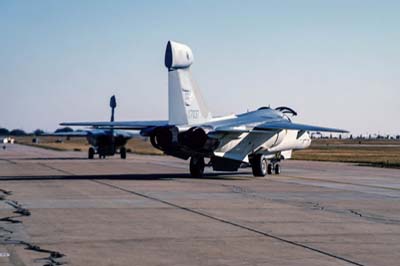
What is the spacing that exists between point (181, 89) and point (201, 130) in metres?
1.82

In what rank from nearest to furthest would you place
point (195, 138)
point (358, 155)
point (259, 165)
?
point (195, 138) < point (259, 165) < point (358, 155)

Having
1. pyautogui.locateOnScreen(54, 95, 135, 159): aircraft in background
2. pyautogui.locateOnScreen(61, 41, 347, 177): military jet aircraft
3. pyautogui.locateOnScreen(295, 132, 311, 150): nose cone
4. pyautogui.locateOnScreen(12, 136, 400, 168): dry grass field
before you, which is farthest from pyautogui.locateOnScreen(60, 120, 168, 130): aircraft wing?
pyautogui.locateOnScreen(54, 95, 135, 159): aircraft in background

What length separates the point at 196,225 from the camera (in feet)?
46.4

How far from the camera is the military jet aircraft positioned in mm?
28516

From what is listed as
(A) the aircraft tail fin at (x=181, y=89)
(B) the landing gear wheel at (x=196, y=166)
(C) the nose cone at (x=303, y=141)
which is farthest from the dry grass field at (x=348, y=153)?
(A) the aircraft tail fin at (x=181, y=89)

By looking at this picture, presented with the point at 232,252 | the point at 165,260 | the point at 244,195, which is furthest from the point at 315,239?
the point at 244,195

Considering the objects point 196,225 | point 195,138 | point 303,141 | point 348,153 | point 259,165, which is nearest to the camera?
point 196,225

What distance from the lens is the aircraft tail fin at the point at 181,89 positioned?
28578 mm

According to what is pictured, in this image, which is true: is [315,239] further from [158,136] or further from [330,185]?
[158,136]

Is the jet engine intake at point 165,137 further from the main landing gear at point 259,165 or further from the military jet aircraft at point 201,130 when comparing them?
the main landing gear at point 259,165

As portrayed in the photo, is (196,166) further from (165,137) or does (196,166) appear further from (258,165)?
(165,137)

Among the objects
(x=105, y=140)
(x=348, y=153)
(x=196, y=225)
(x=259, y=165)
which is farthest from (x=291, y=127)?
(x=348, y=153)

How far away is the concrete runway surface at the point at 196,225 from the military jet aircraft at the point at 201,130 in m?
4.00

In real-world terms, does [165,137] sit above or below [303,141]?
below
